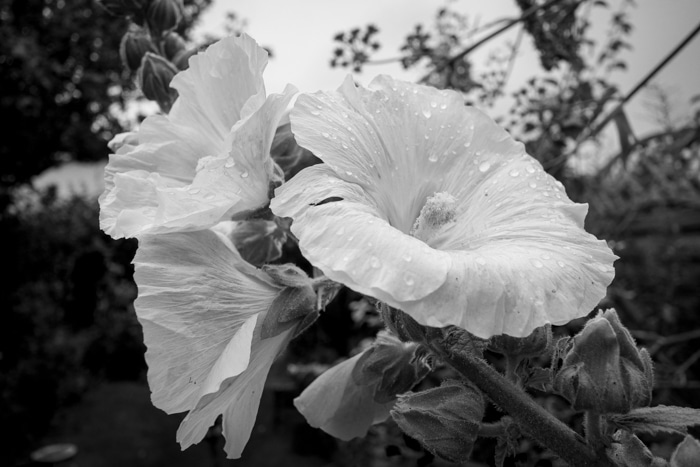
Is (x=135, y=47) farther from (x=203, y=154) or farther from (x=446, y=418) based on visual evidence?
(x=446, y=418)

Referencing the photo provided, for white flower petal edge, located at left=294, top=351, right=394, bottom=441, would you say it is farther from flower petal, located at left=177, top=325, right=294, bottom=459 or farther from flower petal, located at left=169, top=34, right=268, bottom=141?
flower petal, located at left=169, top=34, right=268, bottom=141

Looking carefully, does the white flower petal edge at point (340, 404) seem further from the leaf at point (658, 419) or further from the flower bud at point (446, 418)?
the leaf at point (658, 419)

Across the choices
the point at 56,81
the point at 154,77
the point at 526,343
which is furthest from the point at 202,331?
the point at 56,81

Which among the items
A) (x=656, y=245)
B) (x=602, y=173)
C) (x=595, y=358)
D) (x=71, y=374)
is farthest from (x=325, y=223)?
(x=71, y=374)

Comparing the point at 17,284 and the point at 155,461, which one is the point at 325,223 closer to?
the point at 155,461

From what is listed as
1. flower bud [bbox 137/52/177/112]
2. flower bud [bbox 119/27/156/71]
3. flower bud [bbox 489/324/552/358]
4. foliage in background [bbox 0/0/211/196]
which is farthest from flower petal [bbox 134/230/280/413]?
foliage in background [bbox 0/0/211/196]
